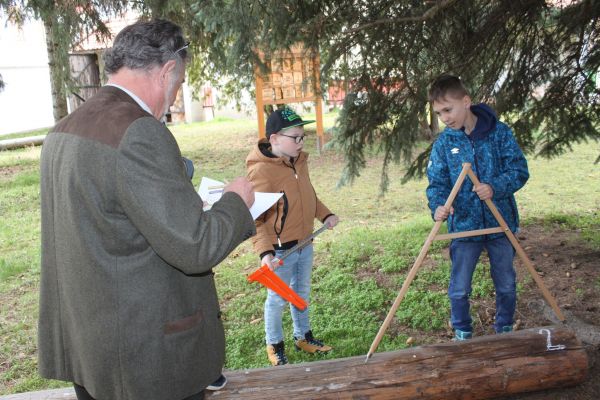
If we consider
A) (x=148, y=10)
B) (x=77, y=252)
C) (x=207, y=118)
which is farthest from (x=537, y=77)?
(x=207, y=118)

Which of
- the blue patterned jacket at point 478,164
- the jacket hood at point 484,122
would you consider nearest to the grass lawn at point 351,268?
the blue patterned jacket at point 478,164

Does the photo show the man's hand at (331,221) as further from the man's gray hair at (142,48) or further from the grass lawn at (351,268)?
the man's gray hair at (142,48)

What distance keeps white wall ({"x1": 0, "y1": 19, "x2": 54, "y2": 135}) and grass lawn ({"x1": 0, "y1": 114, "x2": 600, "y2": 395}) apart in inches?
473

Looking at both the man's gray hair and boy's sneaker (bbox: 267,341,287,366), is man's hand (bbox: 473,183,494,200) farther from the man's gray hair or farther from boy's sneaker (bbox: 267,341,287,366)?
the man's gray hair

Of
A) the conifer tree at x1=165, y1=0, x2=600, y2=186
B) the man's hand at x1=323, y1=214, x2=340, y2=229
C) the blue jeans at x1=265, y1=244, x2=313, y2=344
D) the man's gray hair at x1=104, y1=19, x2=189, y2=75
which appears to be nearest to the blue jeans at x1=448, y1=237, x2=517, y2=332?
the man's hand at x1=323, y1=214, x2=340, y2=229

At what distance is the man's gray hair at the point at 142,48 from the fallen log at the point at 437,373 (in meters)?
1.71

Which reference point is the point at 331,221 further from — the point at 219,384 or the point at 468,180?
the point at 219,384

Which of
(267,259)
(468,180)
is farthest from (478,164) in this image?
(267,259)

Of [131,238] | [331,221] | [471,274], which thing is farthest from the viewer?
[331,221]

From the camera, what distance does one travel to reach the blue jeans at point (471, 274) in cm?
363

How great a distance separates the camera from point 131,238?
1861mm

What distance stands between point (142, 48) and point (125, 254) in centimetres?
69

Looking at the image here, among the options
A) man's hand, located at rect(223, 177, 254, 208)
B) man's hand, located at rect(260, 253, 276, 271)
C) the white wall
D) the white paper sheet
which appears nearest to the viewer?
man's hand, located at rect(223, 177, 254, 208)

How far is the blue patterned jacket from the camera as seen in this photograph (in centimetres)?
355
